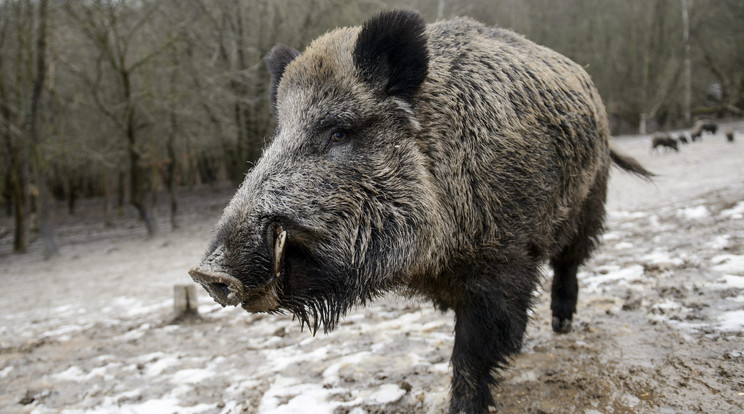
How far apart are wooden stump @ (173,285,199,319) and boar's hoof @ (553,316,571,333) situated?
3.75 m

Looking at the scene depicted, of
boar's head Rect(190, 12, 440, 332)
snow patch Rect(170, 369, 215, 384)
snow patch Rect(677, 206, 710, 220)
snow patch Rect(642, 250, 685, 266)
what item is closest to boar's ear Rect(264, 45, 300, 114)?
boar's head Rect(190, 12, 440, 332)

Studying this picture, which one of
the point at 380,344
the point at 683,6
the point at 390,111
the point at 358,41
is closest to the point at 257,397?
the point at 380,344

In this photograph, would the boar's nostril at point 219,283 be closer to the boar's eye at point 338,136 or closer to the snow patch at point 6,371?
the boar's eye at point 338,136

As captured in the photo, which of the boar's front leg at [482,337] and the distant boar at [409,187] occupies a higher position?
the distant boar at [409,187]

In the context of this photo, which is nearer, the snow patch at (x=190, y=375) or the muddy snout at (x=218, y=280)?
the muddy snout at (x=218, y=280)

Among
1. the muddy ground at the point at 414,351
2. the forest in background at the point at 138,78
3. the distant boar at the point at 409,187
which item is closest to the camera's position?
the distant boar at the point at 409,187

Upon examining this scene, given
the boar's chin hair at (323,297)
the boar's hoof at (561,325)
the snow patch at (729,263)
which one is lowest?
the boar's hoof at (561,325)

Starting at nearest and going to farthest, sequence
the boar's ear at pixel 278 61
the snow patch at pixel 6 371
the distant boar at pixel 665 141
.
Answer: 1. the boar's ear at pixel 278 61
2. the snow patch at pixel 6 371
3. the distant boar at pixel 665 141

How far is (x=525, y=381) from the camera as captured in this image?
116 inches

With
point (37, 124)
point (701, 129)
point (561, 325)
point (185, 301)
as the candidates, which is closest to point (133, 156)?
point (37, 124)

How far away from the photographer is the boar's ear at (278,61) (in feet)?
9.39

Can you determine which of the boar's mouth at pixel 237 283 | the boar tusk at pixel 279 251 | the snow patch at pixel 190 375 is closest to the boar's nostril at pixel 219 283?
the boar's mouth at pixel 237 283

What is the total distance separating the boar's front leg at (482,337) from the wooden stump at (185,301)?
3.71 metres

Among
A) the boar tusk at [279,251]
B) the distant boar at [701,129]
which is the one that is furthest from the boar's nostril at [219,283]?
the distant boar at [701,129]
